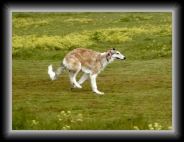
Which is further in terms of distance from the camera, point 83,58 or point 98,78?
point 98,78

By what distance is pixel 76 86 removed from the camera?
14.9 metres

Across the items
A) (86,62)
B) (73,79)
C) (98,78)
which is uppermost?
(86,62)

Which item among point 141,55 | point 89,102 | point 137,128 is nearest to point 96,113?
point 89,102

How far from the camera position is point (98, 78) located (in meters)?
16.5

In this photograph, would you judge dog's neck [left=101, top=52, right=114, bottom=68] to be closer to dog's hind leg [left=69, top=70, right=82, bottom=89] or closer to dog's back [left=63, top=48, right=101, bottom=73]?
dog's back [left=63, top=48, right=101, bottom=73]

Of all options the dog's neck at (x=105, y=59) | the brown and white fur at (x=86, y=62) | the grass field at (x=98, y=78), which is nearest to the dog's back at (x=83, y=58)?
the brown and white fur at (x=86, y=62)

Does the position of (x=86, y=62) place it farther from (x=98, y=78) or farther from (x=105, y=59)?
(x=98, y=78)

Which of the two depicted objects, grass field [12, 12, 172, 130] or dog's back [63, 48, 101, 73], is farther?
dog's back [63, 48, 101, 73]

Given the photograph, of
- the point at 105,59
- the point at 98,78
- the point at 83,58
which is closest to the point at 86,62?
the point at 83,58

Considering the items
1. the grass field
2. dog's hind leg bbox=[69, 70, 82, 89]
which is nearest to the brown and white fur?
dog's hind leg bbox=[69, 70, 82, 89]

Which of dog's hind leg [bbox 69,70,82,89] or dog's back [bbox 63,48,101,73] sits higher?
dog's back [bbox 63,48,101,73]

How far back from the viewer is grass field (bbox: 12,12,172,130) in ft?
37.9
